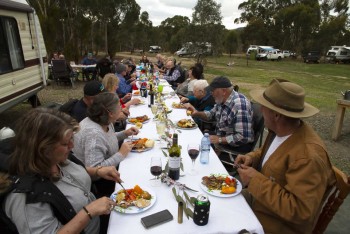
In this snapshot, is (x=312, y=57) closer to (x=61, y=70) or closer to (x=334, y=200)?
(x=61, y=70)

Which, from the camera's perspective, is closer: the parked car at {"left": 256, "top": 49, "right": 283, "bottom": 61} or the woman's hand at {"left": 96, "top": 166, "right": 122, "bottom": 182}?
the woman's hand at {"left": 96, "top": 166, "right": 122, "bottom": 182}

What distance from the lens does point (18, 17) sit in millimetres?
5934

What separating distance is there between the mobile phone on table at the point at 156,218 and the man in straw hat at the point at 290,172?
2.03 feet

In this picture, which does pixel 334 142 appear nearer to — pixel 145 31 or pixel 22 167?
pixel 22 167

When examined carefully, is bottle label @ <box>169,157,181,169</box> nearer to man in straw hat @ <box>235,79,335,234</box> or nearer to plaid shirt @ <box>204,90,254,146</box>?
man in straw hat @ <box>235,79,335,234</box>

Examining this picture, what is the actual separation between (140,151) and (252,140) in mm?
1558

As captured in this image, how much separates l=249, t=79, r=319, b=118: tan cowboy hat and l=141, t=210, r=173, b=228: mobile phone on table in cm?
105

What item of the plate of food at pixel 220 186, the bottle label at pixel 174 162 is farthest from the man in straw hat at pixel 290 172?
the bottle label at pixel 174 162

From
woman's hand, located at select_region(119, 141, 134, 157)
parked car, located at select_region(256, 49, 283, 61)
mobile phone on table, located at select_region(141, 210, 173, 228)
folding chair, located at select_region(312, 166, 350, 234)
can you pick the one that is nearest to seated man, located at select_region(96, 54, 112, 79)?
woman's hand, located at select_region(119, 141, 134, 157)

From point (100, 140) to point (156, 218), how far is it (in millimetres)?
992

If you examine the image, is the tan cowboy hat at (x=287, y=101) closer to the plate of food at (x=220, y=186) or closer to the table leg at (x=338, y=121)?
the plate of food at (x=220, y=186)

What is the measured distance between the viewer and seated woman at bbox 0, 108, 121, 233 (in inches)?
52.9

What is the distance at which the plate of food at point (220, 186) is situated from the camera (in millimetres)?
1883

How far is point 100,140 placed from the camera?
7.61 ft
